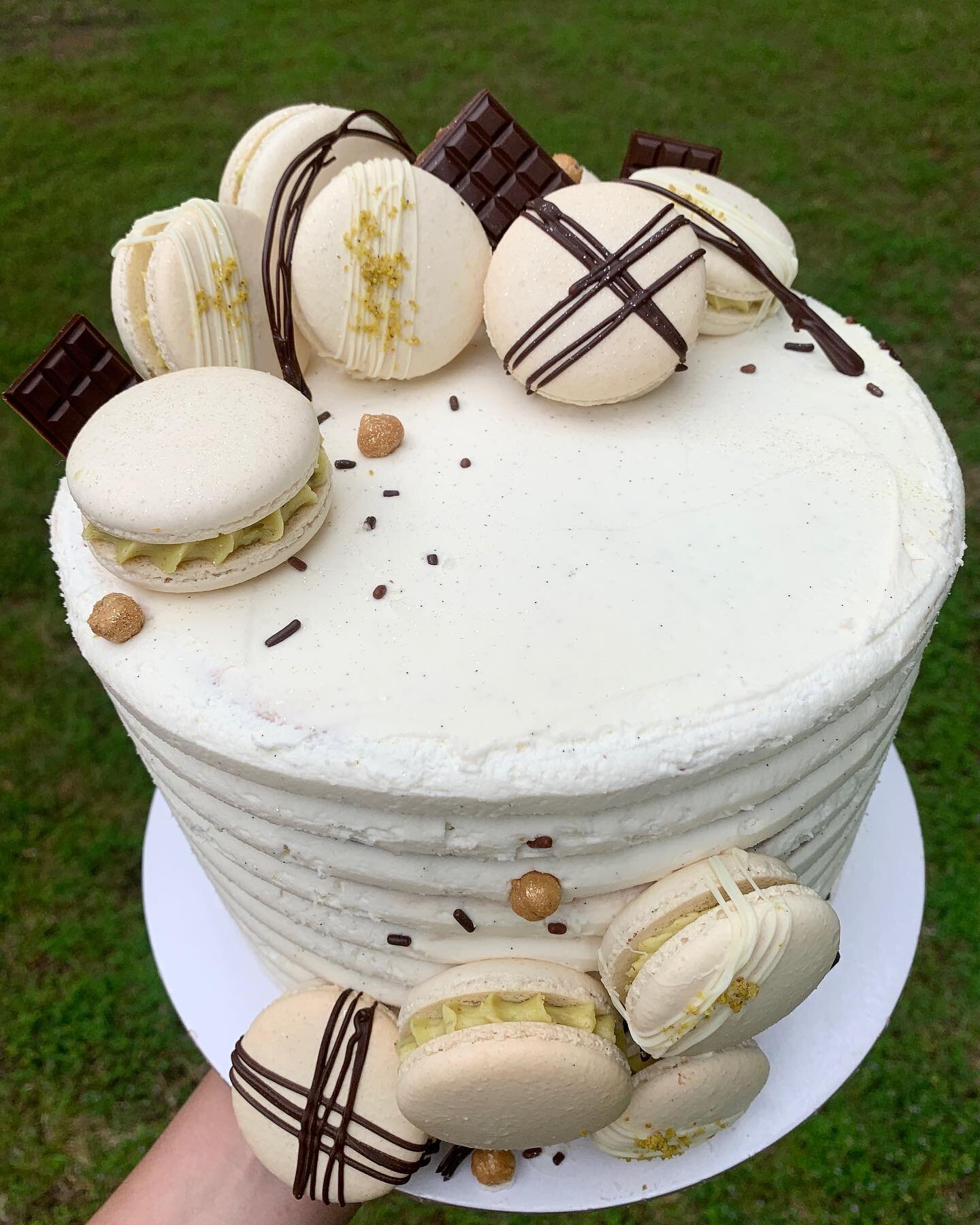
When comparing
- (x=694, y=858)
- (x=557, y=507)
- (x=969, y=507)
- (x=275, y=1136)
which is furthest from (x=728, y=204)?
(x=969, y=507)

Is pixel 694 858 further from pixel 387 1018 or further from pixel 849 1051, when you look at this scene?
pixel 849 1051

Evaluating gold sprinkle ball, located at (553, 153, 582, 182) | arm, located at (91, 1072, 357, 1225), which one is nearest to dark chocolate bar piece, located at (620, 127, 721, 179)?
gold sprinkle ball, located at (553, 153, 582, 182)

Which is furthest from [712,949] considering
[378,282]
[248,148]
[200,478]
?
[248,148]

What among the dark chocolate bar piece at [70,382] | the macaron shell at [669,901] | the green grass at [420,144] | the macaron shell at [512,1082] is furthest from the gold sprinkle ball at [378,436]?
the green grass at [420,144]

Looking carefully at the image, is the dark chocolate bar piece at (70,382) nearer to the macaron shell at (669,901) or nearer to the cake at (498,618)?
the cake at (498,618)

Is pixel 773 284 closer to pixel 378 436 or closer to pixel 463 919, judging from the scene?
pixel 378 436

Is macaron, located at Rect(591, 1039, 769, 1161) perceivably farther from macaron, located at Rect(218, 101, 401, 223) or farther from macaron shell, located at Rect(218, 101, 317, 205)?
macaron shell, located at Rect(218, 101, 317, 205)

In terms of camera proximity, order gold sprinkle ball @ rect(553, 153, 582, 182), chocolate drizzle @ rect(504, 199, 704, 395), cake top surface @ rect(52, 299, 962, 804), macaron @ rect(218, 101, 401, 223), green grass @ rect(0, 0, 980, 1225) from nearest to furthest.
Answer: cake top surface @ rect(52, 299, 962, 804), chocolate drizzle @ rect(504, 199, 704, 395), macaron @ rect(218, 101, 401, 223), gold sprinkle ball @ rect(553, 153, 582, 182), green grass @ rect(0, 0, 980, 1225)
